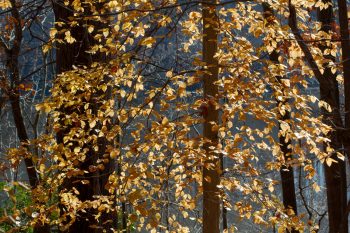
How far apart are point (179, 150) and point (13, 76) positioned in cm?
316

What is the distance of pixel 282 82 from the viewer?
3949 mm

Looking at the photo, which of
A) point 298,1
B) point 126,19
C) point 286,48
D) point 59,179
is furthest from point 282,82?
point 59,179

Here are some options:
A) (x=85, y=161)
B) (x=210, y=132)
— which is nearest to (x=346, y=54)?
(x=210, y=132)

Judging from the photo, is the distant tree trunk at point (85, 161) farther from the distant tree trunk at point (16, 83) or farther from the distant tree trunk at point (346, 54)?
the distant tree trunk at point (346, 54)

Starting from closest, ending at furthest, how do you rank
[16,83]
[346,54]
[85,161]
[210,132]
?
[346,54]
[210,132]
[85,161]
[16,83]

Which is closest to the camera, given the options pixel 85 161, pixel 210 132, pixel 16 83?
pixel 210 132

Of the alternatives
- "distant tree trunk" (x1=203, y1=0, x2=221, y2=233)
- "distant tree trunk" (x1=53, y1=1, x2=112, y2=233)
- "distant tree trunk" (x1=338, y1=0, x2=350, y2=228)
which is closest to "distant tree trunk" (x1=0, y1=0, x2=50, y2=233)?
"distant tree trunk" (x1=53, y1=1, x2=112, y2=233)

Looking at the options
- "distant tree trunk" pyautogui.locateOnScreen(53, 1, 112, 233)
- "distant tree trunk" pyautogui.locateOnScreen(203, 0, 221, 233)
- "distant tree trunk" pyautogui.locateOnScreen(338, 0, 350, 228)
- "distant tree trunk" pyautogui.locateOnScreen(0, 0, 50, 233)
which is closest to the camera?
"distant tree trunk" pyautogui.locateOnScreen(338, 0, 350, 228)

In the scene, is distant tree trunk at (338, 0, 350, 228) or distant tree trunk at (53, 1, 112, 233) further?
distant tree trunk at (53, 1, 112, 233)

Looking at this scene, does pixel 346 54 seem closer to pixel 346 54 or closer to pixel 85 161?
pixel 346 54

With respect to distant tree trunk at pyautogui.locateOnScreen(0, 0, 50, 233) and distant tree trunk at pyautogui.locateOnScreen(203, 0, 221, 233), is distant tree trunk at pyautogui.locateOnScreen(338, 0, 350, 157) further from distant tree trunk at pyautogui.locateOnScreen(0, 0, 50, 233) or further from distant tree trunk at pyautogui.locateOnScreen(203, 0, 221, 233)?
distant tree trunk at pyautogui.locateOnScreen(0, 0, 50, 233)

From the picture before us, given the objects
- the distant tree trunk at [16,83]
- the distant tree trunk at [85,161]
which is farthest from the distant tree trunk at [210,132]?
the distant tree trunk at [16,83]

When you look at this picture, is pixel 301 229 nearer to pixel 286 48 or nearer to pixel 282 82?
pixel 282 82

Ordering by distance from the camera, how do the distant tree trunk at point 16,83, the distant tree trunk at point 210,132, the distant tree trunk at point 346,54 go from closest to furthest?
the distant tree trunk at point 346,54 < the distant tree trunk at point 210,132 < the distant tree trunk at point 16,83
